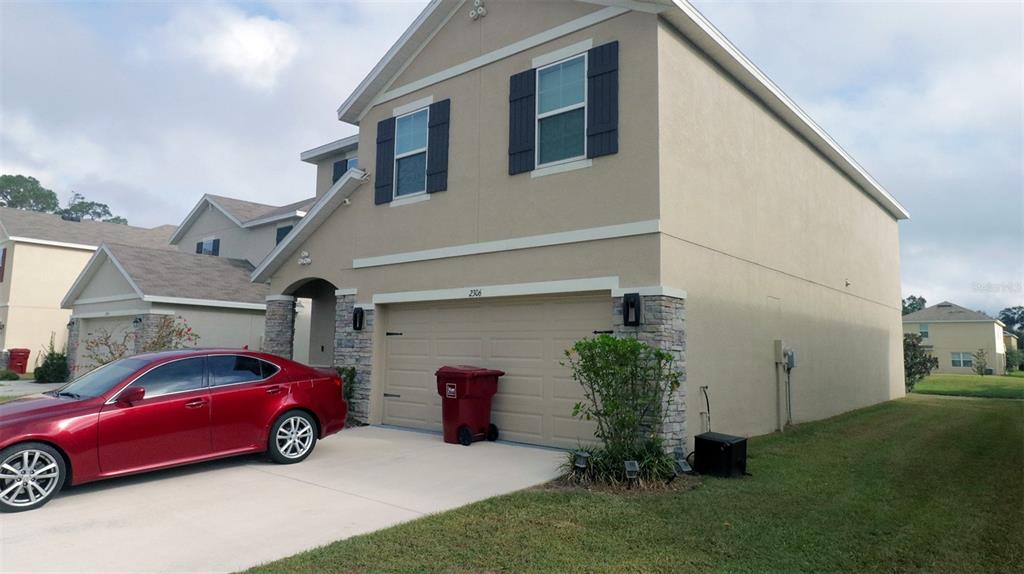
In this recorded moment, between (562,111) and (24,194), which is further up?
(24,194)

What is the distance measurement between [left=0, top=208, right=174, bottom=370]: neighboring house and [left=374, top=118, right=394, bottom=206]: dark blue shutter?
2087cm

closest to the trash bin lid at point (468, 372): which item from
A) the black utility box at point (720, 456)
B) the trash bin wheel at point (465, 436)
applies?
the trash bin wheel at point (465, 436)

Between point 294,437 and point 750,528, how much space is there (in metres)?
5.35

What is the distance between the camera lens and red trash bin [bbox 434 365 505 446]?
9.12 meters

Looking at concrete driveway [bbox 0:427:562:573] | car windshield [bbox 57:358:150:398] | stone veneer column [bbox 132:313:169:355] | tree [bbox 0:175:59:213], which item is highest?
tree [bbox 0:175:59:213]

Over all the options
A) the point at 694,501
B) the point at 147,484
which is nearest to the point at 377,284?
the point at 147,484

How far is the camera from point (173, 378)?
22.9 ft

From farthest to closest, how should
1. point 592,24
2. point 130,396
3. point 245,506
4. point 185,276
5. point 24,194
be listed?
1. point 24,194
2. point 185,276
3. point 592,24
4. point 130,396
5. point 245,506

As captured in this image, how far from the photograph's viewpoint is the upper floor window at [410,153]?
11.2m

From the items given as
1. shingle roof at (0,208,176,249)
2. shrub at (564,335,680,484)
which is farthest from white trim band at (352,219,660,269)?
shingle roof at (0,208,176,249)

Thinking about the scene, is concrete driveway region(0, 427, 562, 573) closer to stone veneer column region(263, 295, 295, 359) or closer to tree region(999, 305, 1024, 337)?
stone veneer column region(263, 295, 295, 359)

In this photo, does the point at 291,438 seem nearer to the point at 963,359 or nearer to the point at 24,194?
the point at 963,359

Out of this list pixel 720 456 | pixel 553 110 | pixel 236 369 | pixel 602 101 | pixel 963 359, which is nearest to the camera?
pixel 720 456

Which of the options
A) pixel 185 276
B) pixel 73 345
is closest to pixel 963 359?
pixel 185 276
